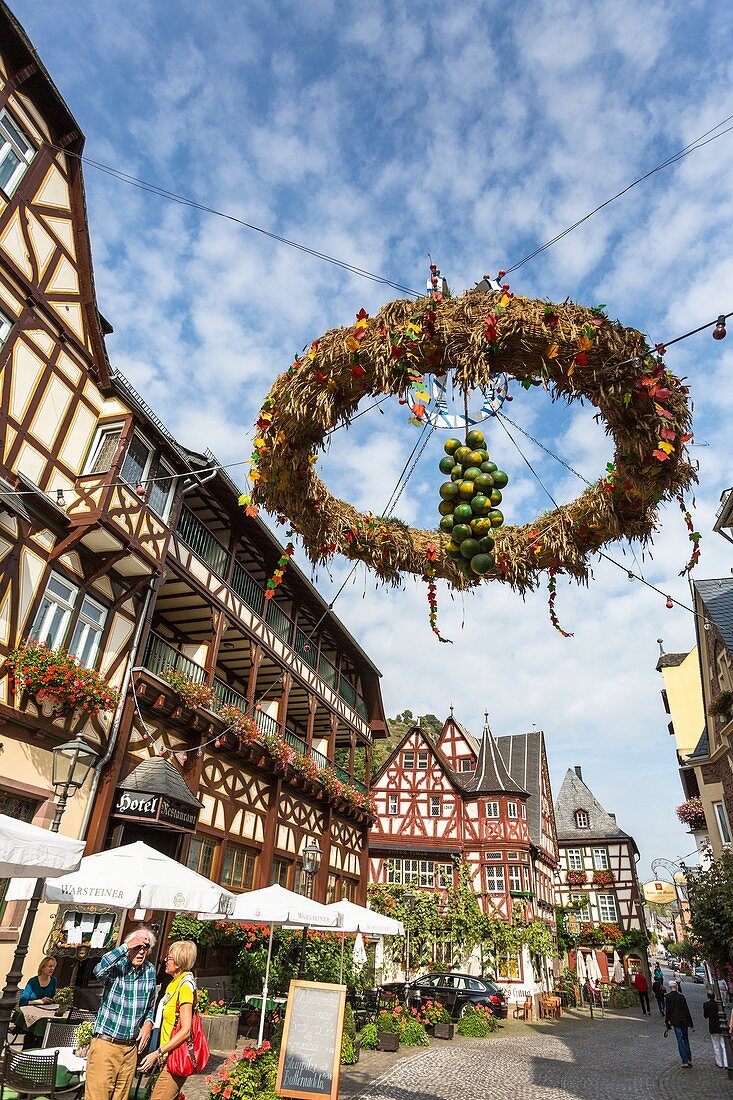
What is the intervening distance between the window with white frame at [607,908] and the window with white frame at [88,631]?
41735 millimetres

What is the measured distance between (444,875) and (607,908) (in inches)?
702

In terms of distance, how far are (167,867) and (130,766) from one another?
434 cm

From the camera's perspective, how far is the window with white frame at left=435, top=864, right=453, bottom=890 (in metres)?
31.7

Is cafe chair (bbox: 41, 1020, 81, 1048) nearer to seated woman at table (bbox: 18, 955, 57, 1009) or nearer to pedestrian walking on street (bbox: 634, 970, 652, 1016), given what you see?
seated woman at table (bbox: 18, 955, 57, 1009)

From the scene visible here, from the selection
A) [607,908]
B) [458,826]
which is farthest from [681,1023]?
[607,908]

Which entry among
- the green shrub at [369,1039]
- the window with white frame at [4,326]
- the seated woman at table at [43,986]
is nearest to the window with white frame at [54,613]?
the window with white frame at [4,326]

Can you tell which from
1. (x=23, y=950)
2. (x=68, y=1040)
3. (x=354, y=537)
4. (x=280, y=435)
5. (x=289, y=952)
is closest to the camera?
(x=280, y=435)

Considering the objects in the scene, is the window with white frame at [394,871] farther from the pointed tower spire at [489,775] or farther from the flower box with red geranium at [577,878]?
the flower box with red geranium at [577,878]

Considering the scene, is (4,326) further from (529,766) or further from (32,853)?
(529,766)

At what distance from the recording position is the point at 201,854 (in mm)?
16219

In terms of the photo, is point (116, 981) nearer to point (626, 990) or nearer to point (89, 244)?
point (89, 244)

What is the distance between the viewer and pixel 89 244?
13.6 m

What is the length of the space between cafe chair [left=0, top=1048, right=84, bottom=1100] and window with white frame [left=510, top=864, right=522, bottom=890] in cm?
3002

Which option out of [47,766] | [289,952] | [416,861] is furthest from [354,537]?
[416,861]
